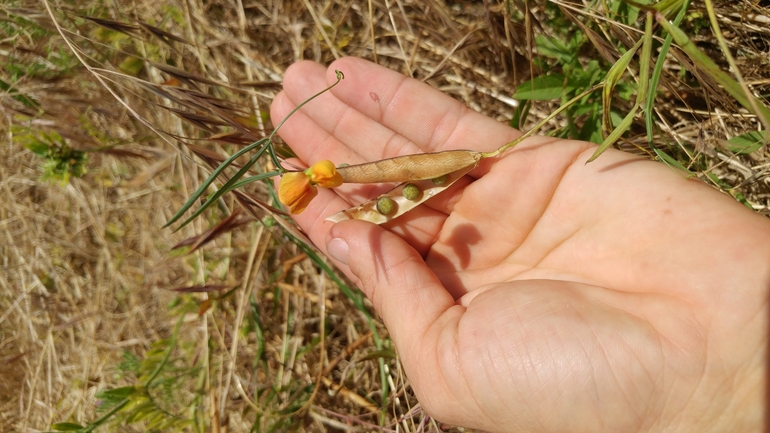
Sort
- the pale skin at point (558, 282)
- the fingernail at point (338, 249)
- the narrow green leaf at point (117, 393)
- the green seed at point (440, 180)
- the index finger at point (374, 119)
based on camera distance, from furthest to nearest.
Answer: the narrow green leaf at point (117, 393) → the index finger at point (374, 119) → the green seed at point (440, 180) → the fingernail at point (338, 249) → the pale skin at point (558, 282)

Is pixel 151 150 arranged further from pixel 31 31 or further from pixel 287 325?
pixel 287 325

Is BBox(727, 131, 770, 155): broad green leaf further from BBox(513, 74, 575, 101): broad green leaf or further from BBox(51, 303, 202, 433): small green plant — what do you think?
BBox(51, 303, 202, 433): small green plant

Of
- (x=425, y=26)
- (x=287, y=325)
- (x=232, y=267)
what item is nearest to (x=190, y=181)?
(x=232, y=267)

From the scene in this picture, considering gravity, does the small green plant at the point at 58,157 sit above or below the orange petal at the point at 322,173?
below

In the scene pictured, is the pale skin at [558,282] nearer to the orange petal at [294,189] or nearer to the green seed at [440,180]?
the green seed at [440,180]

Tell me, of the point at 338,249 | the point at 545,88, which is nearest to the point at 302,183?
the point at 338,249

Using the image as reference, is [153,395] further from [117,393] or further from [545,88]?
[545,88]

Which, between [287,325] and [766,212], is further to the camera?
[287,325]

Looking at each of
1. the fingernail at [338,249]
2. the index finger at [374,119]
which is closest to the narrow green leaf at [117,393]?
the fingernail at [338,249]
